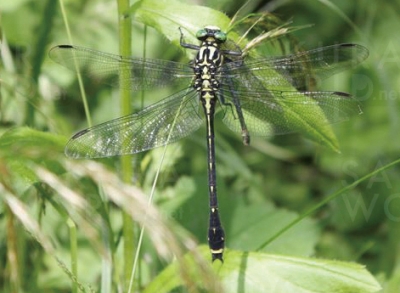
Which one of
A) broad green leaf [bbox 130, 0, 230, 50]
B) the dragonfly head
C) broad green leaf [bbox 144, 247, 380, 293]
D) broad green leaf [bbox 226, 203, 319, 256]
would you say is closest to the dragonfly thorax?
the dragonfly head

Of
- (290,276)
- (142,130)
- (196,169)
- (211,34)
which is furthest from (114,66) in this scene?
(196,169)

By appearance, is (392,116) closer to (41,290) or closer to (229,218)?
(229,218)

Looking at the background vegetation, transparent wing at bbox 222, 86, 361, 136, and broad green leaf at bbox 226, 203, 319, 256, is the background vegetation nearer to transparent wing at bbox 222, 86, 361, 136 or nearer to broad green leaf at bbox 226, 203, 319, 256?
broad green leaf at bbox 226, 203, 319, 256

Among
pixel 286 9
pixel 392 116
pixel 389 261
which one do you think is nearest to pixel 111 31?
pixel 286 9

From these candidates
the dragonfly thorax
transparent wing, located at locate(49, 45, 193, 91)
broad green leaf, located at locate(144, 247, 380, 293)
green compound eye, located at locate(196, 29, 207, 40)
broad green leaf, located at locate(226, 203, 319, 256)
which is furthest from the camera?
broad green leaf, located at locate(226, 203, 319, 256)

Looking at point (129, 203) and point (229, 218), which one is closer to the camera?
point (129, 203)

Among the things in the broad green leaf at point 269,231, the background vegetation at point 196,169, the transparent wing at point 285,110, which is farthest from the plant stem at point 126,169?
the broad green leaf at point 269,231

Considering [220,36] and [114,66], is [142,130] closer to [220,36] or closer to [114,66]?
[114,66]
